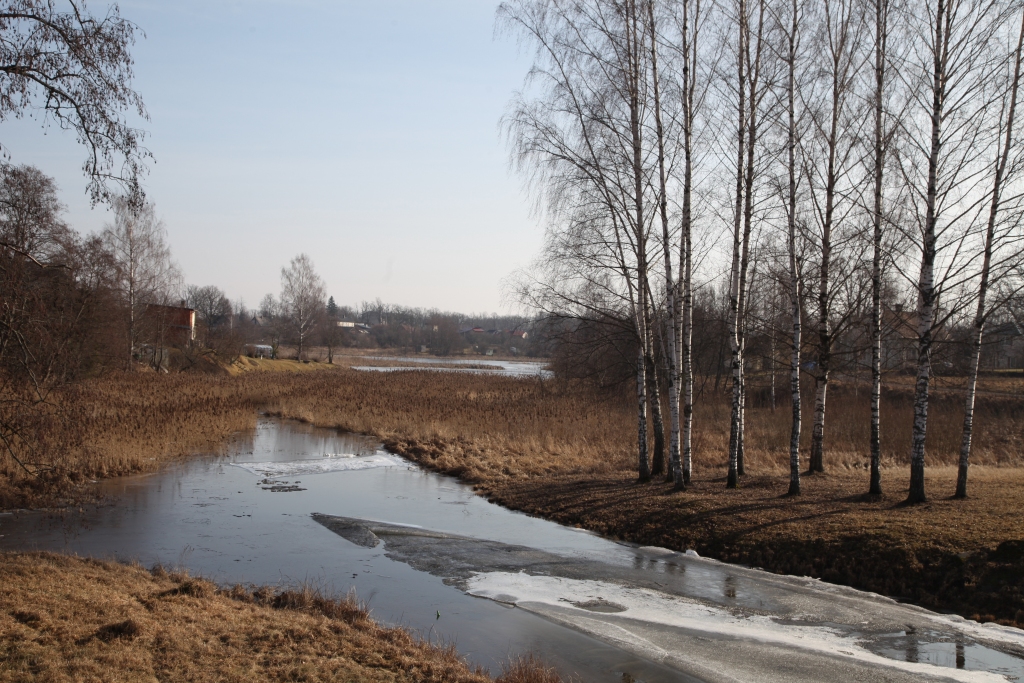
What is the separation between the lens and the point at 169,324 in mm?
49344

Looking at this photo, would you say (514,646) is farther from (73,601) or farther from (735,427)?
(735,427)

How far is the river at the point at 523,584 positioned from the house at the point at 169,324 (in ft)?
101

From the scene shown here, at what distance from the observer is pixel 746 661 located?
7023mm

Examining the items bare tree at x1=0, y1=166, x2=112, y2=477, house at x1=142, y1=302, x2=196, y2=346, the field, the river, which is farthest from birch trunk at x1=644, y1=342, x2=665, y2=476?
house at x1=142, y1=302, x2=196, y2=346

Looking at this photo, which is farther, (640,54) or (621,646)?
(640,54)

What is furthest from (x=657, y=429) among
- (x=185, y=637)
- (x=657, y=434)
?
(x=185, y=637)

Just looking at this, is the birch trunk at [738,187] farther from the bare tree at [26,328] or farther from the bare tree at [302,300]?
the bare tree at [302,300]

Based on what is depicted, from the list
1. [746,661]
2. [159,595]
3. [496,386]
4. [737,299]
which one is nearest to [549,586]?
[746,661]

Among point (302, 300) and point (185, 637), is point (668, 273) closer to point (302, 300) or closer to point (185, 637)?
point (185, 637)

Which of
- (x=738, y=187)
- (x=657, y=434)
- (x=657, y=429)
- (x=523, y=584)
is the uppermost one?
(x=738, y=187)

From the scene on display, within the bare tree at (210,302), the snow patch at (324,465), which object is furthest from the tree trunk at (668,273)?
the bare tree at (210,302)

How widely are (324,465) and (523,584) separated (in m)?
11.1

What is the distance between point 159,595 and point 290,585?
192 centimetres

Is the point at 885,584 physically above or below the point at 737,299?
below
